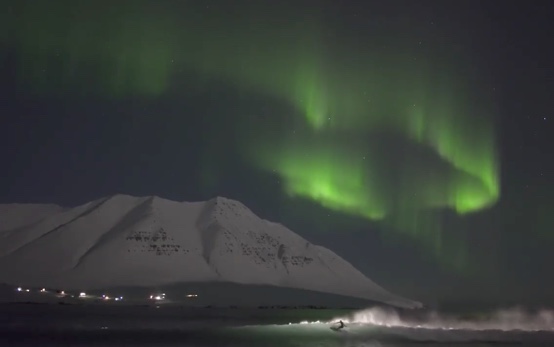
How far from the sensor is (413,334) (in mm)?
96125

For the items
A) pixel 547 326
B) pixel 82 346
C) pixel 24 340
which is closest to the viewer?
pixel 82 346

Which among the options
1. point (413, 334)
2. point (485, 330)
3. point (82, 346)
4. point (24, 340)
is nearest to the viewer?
point (82, 346)

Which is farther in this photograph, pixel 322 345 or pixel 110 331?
pixel 110 331

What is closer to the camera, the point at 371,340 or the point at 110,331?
the point at 371,340

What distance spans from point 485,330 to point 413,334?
14908 mm

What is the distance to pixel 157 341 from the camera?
83.9 m

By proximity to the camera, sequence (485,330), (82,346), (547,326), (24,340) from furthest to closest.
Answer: (547,326)
(485,330)
(24,340)
(82,346)

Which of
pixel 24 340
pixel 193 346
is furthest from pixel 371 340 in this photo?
pixel 24 340

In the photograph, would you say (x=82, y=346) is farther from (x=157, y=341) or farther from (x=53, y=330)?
(x=53, y=330)

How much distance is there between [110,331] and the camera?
10069 centimetres

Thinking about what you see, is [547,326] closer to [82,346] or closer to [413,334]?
[413,334]

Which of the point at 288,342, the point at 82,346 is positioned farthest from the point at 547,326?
the point at 82,346

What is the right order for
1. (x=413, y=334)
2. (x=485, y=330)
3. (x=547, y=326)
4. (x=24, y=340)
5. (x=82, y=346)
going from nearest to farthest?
(x=82, y=346) → (x=24, y=340) → (x=413, y=334) → (x=485, y=330) → (x=547, y=326)

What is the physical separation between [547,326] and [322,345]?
52.1m
